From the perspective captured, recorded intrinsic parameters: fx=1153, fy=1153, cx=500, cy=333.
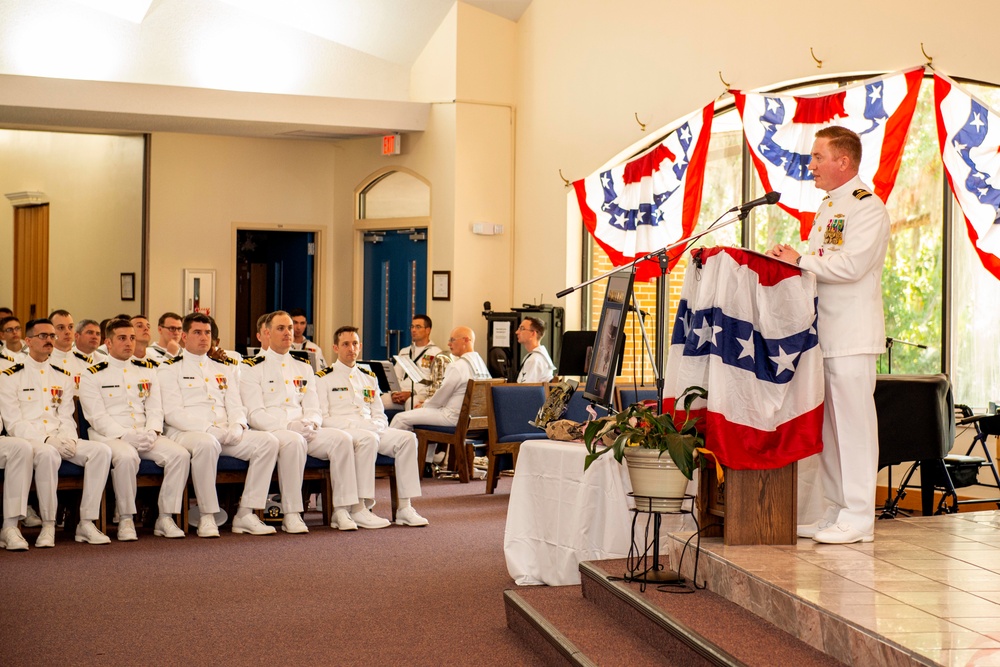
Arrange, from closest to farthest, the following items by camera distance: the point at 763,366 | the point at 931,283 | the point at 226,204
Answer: the point at 763,366
the point at 931,283
the point at 226,204

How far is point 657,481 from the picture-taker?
431cm

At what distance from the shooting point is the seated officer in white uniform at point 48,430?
6480mm

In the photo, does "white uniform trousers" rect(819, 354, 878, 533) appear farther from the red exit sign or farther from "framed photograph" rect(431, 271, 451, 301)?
the red exit sign

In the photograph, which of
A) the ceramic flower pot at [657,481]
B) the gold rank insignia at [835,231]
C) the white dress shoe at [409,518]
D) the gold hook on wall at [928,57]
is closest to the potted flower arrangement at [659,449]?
the ceramic flower pot at [657,481]

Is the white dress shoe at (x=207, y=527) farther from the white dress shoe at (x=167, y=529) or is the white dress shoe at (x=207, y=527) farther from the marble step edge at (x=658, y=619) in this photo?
the marble step edge at (x=658, y=619)

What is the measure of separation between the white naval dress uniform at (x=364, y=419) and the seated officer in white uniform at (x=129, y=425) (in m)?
1.11

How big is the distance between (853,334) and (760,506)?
75cm

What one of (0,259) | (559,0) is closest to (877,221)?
(559,0)

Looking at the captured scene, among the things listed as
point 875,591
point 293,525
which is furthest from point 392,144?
point 875,591

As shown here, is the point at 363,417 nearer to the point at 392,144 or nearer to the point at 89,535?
the point at 89,535

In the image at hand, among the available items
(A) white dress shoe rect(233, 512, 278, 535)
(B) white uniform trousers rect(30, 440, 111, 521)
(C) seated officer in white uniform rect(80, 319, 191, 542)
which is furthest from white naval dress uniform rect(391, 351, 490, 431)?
(B) white uniform trousers rect(30, 440, 111, 521)

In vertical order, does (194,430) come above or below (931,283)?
below

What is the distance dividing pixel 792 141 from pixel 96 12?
6932 mm

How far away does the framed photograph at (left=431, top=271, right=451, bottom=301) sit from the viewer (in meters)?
11.5
